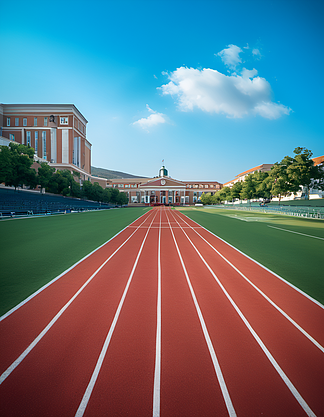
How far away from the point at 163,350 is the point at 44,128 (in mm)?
105247

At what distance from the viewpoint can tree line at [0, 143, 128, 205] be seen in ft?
121

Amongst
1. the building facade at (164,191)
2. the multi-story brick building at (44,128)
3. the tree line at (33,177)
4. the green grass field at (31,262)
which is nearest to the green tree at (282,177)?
the green grass field at (31,262)

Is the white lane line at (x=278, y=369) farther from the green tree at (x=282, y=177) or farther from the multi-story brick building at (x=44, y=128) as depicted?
the multi-story brick building at (x=44, y=128)

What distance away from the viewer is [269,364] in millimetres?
3084

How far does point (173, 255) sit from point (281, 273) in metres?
3.98

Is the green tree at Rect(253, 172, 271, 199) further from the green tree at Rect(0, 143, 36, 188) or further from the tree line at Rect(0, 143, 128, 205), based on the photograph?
the green tree at Rect(0, 143, 36, 188)

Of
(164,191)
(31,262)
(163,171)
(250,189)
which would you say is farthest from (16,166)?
(163,171)

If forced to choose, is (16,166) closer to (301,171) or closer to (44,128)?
(301,171)

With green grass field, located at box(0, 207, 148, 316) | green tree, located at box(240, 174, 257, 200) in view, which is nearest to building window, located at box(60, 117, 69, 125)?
green tree, located at box(240, 174, 257, 200)

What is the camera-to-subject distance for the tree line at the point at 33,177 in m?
36.9

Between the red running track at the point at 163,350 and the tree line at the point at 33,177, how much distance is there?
1593 inches

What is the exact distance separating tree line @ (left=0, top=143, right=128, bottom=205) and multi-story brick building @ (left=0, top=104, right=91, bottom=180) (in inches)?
560

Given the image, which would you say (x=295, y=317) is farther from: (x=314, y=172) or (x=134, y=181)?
(x=134, y=181)

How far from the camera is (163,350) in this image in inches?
131
